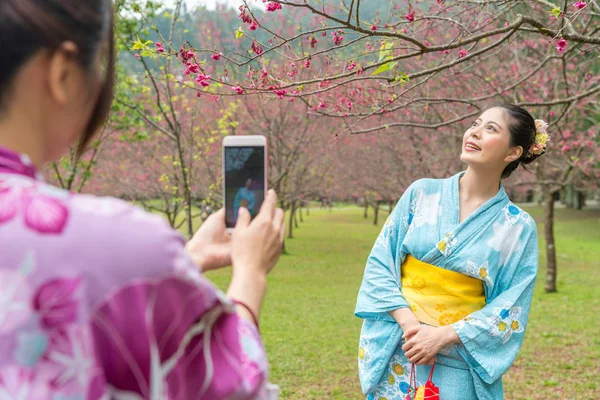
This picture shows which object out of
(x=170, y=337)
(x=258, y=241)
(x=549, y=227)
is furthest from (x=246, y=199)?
(x=549, y=227)

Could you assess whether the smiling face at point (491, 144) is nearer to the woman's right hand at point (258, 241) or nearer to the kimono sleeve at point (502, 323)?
the kimono sleeve at point (502, 323)

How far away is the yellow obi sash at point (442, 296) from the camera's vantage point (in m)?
2.76

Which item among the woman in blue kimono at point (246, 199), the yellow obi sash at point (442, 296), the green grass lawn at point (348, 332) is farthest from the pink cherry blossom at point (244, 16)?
the green grass lawn at point (348, 332)

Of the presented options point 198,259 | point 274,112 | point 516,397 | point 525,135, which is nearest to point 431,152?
point 274,112

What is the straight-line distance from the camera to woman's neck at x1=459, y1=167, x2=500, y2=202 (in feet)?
9.74

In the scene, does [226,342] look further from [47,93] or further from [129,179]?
[129,179]

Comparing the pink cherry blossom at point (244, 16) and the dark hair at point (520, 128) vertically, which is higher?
the pink cherry blossom at point (244, 16)

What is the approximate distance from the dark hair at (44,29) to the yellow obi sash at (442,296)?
2176 millimetres

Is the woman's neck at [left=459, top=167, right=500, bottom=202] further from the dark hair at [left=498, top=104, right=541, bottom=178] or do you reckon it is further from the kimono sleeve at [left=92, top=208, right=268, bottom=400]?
the kimono sleeve at [left=92, top=208, right=268, bottom=400]

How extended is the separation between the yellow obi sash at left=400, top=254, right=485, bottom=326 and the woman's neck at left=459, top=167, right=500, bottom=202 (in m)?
0.41

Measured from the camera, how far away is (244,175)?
136 centimetres

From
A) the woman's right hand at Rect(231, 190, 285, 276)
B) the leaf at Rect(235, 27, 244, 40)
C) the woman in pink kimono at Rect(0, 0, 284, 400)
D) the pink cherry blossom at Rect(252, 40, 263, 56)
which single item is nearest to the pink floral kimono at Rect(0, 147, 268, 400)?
the woman in pink kimono at Rect(0, 0, 284, 400)

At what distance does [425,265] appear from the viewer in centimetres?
285

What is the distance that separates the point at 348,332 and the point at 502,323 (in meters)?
5.61
